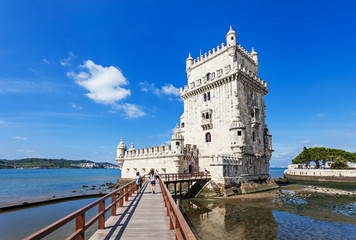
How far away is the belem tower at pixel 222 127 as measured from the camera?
28047 mm

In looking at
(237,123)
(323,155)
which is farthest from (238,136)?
(323,155)

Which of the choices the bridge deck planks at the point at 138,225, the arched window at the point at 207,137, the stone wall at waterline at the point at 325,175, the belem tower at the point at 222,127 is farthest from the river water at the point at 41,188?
the stone wall at waterline at the point at 325,175

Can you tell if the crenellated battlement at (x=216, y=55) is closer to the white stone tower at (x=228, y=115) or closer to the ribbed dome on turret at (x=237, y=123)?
the white stone tower at (x=228, y=115)

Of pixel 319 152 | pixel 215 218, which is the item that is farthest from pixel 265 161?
pixel 319 152

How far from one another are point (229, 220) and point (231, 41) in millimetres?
25330

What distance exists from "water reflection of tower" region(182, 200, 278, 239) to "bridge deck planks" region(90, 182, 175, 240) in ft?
20.8

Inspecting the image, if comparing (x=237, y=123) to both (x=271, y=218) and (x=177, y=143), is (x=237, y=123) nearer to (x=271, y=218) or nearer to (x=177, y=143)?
(x=177, y=143)

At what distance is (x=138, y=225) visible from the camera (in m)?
7.33

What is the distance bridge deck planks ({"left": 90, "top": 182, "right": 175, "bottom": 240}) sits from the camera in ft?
20.4

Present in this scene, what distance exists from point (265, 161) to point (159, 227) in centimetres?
3177

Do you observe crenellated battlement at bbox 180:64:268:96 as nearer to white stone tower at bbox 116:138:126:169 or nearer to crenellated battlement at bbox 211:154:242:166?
crenellated battlement at bbox 211:154:242:166

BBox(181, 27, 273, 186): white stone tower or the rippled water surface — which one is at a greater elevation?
BBox(181, 27, 273, 186): white stone tower

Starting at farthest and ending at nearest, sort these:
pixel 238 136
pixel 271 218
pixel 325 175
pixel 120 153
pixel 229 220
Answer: pixel 325 175
pixel 120 153
pixel 238 136
pixel 271 218
pixel 229 220

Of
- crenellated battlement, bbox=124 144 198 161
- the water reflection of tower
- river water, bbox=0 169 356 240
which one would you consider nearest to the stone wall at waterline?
river water, bbox=0 169 356 240
